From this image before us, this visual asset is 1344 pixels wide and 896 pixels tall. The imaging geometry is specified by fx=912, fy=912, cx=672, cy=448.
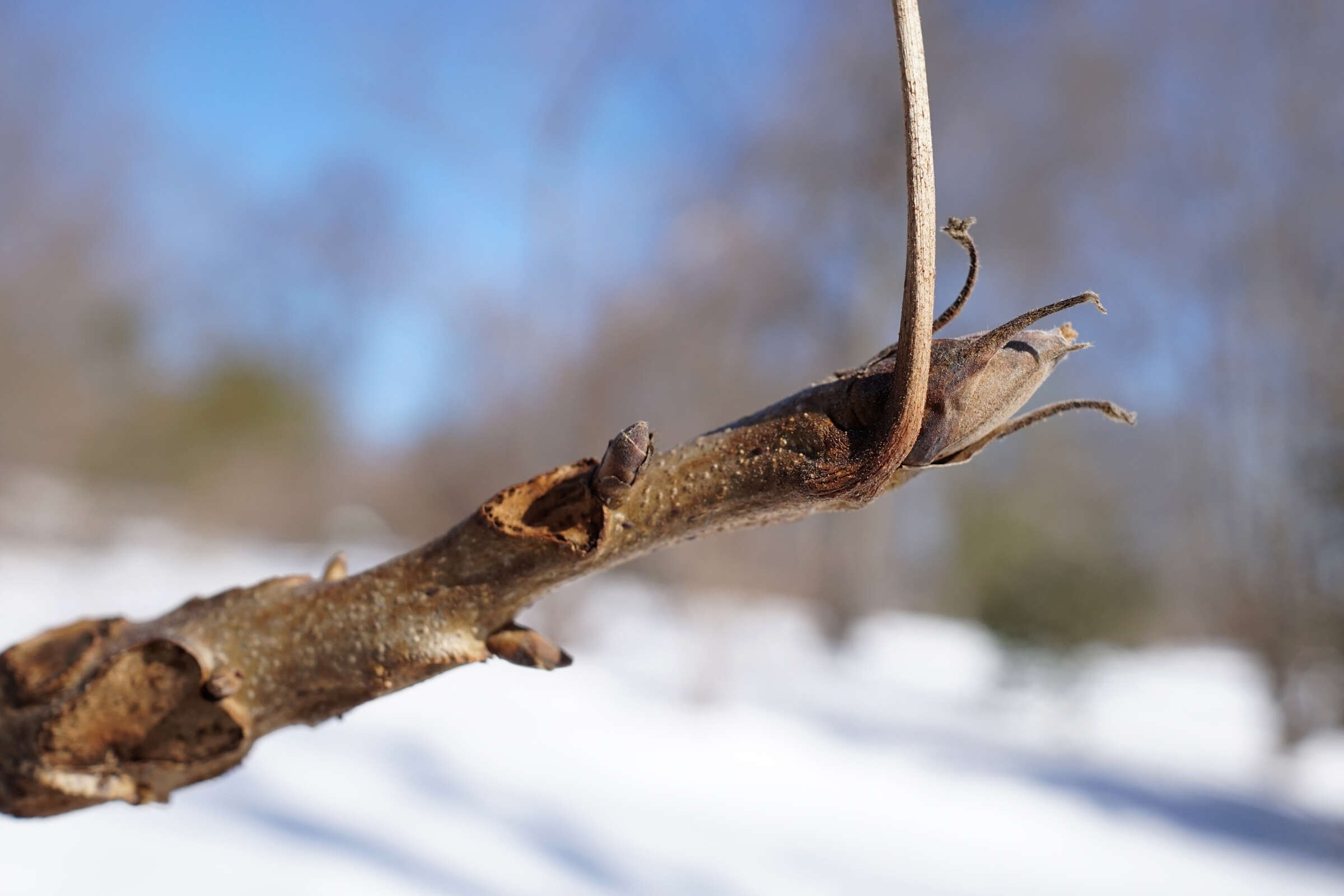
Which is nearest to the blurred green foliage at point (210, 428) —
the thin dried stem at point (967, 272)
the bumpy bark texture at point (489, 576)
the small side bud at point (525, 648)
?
the bumpy bark texture at point (489, 576)

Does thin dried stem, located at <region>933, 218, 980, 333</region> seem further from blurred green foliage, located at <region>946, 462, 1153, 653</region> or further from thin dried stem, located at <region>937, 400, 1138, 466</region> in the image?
blurred green foliage, located at <region>946, 462, 1153, 653</region>

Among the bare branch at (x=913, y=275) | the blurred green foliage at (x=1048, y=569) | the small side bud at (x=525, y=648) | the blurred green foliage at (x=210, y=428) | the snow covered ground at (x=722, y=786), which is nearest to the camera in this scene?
the bare branch at (x=913, y=275)

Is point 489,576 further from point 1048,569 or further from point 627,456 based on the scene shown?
point 1048,569

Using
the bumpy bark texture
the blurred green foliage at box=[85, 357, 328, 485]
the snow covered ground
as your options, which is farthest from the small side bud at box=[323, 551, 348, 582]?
the blurred green foliage at box=[85, 357, 328, 485]

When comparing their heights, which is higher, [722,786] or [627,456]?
[722,786]

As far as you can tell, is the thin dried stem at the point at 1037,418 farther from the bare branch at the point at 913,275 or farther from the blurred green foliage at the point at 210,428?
the blurred green foliage at the point at 210,428

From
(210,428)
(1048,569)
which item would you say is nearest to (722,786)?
(1048,569)

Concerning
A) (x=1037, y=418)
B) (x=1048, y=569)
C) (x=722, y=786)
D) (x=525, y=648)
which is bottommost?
(x=525, y=648)

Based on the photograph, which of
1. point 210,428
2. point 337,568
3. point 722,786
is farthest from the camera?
point 210,428
